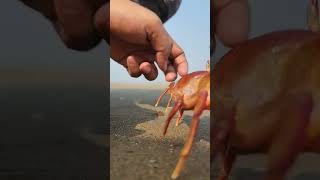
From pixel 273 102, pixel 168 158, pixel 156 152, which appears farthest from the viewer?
pixel 156 152

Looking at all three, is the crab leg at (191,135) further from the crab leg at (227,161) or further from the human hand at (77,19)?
the human hand at (77,19)

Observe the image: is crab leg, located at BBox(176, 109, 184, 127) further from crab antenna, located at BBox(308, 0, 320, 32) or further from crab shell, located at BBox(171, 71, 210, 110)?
crab antenna, located at BBox(308, 0, 320, 32)

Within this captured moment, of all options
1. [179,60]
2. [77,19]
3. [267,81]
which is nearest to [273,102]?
[267,81]

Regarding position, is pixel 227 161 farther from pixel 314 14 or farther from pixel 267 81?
pixel 314 14

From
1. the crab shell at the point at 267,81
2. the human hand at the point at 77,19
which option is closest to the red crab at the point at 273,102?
the crab shell at the point at 267,81

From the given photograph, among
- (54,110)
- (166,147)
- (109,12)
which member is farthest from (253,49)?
(54,110)

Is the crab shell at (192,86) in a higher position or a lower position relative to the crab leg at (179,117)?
Result: higher

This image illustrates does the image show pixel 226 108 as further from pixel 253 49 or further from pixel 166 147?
pixel 166 147
